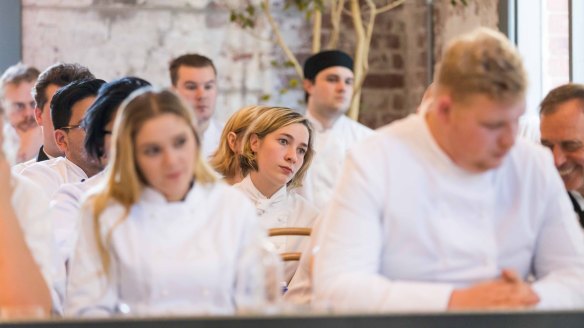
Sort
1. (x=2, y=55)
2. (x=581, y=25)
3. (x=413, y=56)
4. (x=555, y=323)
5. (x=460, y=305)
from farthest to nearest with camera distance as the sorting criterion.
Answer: (x=413, y=56), (x=2, y=55), (x=581, y=25), (x=460, y=305), (x=555, y=323)

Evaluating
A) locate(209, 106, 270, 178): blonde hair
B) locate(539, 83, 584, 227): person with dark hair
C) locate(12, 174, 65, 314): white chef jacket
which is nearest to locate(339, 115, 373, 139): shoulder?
locate(209, 106, 270, 178): blonde hair

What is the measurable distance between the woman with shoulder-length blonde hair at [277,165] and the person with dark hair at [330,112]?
1.77 metres

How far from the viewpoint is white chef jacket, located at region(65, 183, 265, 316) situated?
8.82 feet

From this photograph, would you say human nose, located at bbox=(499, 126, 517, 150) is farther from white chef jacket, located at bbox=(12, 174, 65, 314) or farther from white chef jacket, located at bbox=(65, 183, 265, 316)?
white chef jacket, located at bbox=(12, 174, 65, 314)

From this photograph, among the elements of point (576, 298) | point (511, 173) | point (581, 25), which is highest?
point (581, 25)

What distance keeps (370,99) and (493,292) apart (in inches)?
210

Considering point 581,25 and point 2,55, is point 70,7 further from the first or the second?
point 581,25

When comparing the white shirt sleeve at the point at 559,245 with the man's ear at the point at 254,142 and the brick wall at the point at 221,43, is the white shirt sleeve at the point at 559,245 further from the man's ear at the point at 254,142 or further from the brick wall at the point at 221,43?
the brick wall at the point at 221,43

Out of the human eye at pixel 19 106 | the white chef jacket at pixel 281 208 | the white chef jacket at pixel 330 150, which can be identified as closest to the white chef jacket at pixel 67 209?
the white chef jacket at pixel 281 208

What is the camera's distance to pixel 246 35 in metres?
7.68

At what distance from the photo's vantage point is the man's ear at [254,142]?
4473mm

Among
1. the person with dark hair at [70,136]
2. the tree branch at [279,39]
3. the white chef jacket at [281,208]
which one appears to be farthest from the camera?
the tree branch at [279,39]

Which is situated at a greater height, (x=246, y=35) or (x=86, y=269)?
(x=246, y=35)

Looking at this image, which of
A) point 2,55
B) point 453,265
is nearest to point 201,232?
point 453,265
